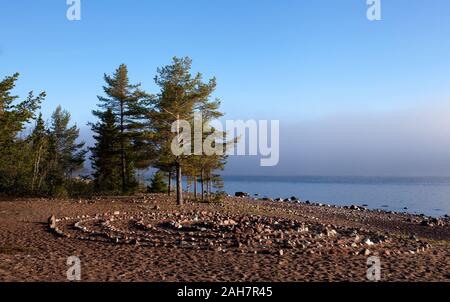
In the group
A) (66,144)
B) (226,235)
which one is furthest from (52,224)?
(66,144)

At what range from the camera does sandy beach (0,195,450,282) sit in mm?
10195

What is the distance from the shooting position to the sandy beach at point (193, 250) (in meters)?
10.2

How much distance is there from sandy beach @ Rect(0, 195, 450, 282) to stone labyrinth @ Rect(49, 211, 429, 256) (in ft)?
0.12

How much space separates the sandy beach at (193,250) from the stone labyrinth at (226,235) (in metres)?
0.04

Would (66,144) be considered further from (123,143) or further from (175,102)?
Result: (175,102)

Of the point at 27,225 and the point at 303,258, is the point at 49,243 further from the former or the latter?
the point at 303,258

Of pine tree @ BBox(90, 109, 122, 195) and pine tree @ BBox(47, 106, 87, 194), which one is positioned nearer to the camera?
pine tree @ BBox(90, 109, 122, 195)

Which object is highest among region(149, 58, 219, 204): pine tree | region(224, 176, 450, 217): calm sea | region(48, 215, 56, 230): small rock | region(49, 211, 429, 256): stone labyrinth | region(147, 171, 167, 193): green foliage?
region(149, 58, 219, 204): pine tree

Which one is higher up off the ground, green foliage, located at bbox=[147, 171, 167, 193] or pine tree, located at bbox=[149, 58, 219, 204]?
pine tree, located at bbox=[149, 58, 219, 204]

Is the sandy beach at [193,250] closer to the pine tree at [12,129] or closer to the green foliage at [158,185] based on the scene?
the pine tree at [12,129]

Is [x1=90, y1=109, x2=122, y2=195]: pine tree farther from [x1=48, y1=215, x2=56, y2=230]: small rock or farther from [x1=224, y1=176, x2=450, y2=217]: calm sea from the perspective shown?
[x1=224, y1=176, x2=450, y2=217]: calm sea

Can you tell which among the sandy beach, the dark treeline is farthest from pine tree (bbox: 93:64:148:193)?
the sandy beach
